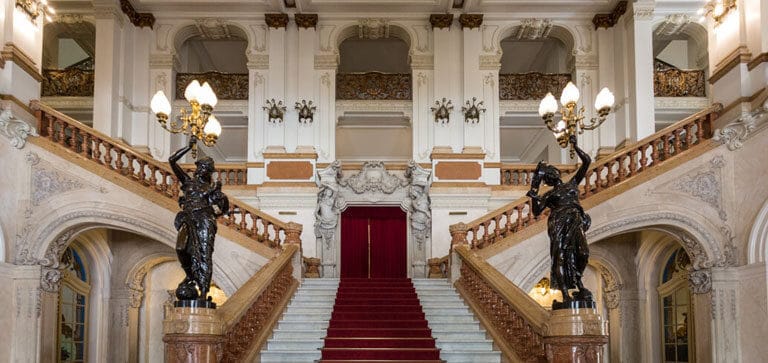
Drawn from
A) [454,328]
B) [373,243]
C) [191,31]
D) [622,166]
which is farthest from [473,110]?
[454,328]

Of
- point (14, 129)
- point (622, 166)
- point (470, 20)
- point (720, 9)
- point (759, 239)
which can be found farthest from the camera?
point (470, 20)

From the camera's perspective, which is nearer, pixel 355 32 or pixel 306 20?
pixel 306 20

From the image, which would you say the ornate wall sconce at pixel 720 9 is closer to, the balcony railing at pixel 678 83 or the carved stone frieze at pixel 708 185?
the carved stone frieze at pixel 708 185

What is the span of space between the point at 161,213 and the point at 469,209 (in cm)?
620

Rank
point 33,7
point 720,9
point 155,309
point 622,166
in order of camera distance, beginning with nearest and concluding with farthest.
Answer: point 33,7
point 622,166
point 720,9
point 155,309

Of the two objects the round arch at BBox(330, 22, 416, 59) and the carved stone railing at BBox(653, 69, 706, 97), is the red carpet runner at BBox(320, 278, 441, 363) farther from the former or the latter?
the carved stone railing at BBox(653, 69, 706, 97)

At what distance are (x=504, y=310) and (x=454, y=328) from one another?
1330mm

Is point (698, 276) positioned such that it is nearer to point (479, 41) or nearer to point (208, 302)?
point (479, 41)

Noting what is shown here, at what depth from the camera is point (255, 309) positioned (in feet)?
26.7

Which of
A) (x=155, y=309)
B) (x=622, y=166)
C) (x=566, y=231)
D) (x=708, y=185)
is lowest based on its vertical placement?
(x=155, y=309)

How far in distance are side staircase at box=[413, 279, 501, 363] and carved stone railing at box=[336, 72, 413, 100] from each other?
626 cm

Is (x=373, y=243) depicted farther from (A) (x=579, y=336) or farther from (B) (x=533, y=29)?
(A) (x=579, y=336)

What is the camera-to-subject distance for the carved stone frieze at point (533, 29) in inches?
662

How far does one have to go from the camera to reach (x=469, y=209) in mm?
15500
